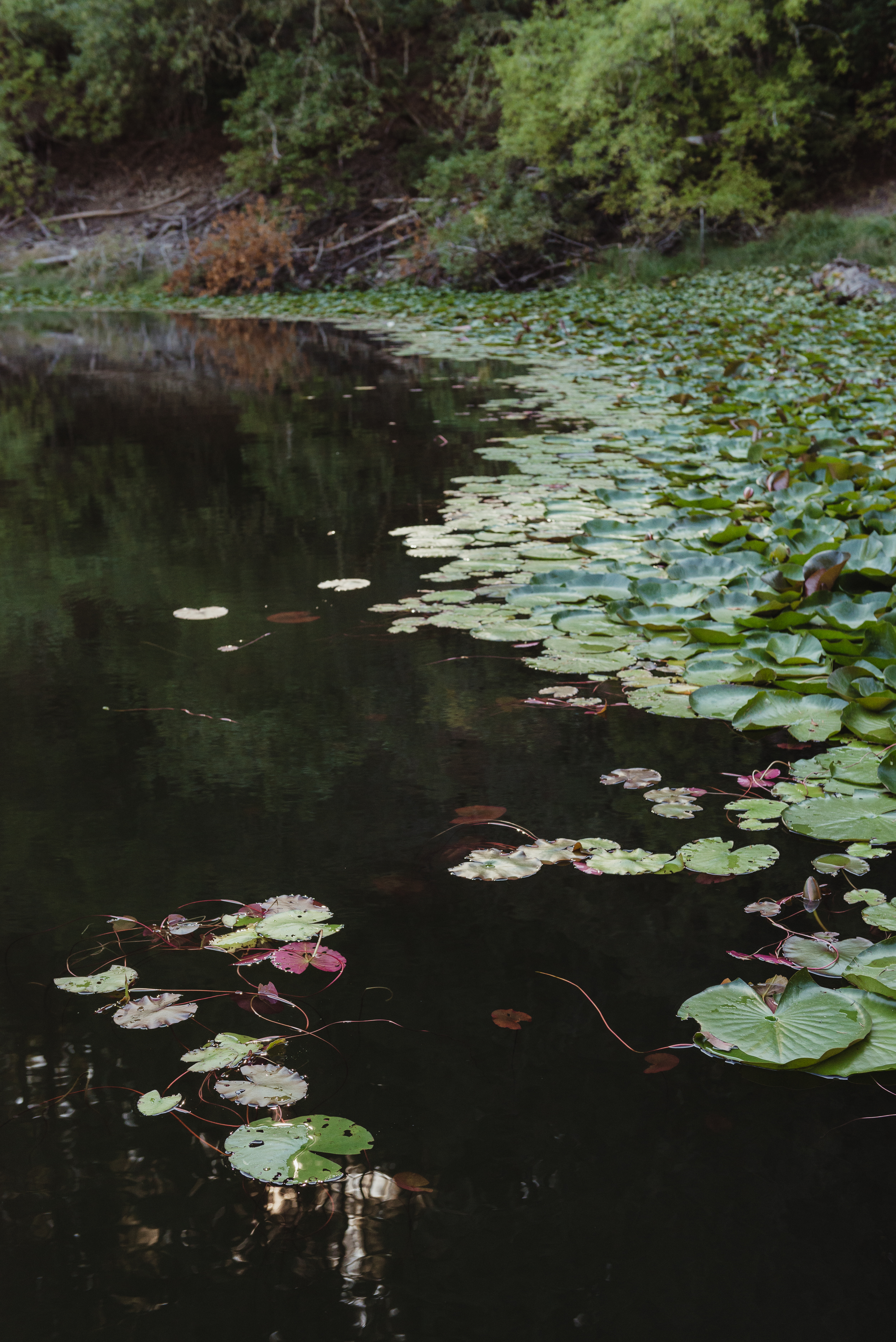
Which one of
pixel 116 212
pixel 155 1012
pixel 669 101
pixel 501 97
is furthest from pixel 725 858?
pixel 116 212

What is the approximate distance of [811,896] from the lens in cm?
134

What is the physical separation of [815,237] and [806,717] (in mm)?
12147

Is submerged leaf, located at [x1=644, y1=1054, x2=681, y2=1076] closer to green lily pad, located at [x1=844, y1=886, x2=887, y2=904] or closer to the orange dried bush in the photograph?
green lily pad, located at [x1=844, y1=886, x2=887, y2=904]

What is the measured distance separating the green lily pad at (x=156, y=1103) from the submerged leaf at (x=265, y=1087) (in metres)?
0.04

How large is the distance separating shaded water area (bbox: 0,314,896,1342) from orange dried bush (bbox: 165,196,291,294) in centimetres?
1367

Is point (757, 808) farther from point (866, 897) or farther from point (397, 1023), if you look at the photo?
point (397, 1023)

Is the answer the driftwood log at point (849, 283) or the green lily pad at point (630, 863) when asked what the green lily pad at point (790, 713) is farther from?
the driftwood log at point (849, 283)

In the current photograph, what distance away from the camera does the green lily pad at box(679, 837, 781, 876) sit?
4.73ft

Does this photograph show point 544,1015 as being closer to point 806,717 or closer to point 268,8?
point 806,717

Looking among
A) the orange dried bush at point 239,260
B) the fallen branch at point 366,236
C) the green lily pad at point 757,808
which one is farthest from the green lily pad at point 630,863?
the fallen branch at point 366,236

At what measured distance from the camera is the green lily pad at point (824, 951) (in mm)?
1227

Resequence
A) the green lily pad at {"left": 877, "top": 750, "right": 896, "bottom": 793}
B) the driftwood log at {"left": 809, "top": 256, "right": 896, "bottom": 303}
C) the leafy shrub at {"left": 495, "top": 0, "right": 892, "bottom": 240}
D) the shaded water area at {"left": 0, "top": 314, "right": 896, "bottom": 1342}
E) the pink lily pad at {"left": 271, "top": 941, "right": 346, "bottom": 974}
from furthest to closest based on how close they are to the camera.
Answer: the leafy shrub at {"left": 495, "top": 0, "right": 892, "bottom": 240} → the driftwood log at {"left": 809, "top": 256, "right": 896, "bottom": 303} → the green lily pad at {"left": 877, "top": 750, "right": 896, "bottom": 793} → the pink lily pad at {"left": 271, "top": 941, "right": 346, "bottom": 974} → the shaded water area at {"left": 0, "top": 314, "right": 896, "bottom": 1342}

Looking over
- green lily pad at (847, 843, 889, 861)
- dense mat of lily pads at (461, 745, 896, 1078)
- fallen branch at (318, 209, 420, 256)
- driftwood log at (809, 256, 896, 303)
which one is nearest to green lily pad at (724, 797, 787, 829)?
dense mat of lily pads at (461, 745, 896, 1078)

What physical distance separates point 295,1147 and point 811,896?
0.69 metres
